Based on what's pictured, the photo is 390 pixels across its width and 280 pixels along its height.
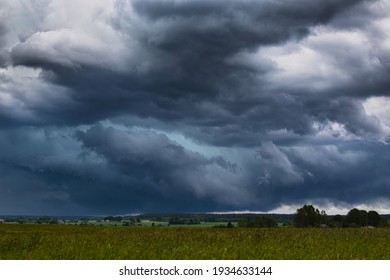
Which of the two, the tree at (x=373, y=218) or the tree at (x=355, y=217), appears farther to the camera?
the tree at (x=373, y=218)

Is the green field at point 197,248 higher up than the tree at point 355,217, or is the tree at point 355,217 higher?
the tree at point 355,217

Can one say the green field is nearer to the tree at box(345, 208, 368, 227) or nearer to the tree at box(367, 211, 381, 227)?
the tree at box(345, 208, 368, 227)

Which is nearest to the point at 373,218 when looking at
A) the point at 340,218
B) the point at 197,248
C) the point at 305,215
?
the point at 340,218

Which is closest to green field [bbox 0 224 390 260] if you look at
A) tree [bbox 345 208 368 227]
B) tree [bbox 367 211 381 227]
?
tree [bbox 345 208 368 227]

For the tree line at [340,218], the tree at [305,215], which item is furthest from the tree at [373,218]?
the tree at [305,215]

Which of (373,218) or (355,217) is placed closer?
(355,217)

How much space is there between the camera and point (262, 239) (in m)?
27.5

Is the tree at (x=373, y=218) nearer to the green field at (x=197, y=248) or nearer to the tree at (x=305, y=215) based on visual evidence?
the tree at (x=305, y=215)

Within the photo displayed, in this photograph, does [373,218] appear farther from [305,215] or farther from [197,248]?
[197,248]

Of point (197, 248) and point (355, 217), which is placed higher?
point (355, 217)

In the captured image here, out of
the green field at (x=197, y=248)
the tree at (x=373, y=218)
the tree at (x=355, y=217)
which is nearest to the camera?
the green field at (x=197, y=248)

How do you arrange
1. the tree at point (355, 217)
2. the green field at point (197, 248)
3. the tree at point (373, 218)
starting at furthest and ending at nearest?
the tree at point (373, 218) → the tree at point (355, 217) → the green field at point (197, 248)
